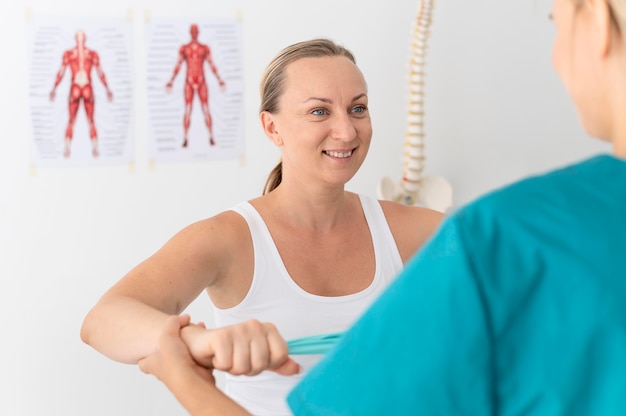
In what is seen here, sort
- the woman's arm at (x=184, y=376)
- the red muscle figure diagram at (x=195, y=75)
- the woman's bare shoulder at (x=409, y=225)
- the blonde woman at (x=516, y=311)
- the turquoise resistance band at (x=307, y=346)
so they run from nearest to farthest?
1. the blonde woman at (x=516, y=311)
2. the woman's arm at (x=184, y=376)
3. the turquoise resistance band at (x=307, y=346)
4. the woman's bare shoulder at (x=409, y=225)
5. the red muscle figure diagram at (x=195, y=75)

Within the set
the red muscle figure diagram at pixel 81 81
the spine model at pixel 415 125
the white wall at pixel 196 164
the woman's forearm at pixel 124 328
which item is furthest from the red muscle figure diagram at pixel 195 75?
the woman's forearm at pixel 124 328

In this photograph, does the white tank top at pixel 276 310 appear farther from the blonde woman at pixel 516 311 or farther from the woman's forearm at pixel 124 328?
the blonde woman at pixel 516 311

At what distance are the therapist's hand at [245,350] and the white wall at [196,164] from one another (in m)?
1.70

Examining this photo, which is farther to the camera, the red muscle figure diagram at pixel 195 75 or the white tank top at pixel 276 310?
the red muscle figure diagram at pixel 195 75

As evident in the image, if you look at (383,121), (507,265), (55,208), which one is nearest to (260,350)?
(507,265)

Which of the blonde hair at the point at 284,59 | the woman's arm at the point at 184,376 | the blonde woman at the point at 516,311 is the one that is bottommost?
the woman's arm at the point at 184,376

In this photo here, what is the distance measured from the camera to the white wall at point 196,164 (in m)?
2.50

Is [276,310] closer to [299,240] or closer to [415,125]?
[299,240]

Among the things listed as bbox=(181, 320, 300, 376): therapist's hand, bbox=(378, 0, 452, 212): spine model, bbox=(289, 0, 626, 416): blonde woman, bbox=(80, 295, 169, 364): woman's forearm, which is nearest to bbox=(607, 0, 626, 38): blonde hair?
bbox=(289, 0, 626, 416): blonde woman

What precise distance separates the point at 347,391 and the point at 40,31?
2157mm

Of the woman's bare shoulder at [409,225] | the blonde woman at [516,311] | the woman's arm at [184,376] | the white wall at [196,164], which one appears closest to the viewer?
the blonde woman at [516,311]

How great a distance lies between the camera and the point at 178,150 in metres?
2.69

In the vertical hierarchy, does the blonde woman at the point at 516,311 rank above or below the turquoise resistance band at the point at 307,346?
above

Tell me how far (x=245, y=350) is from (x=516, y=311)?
0.41 metres
